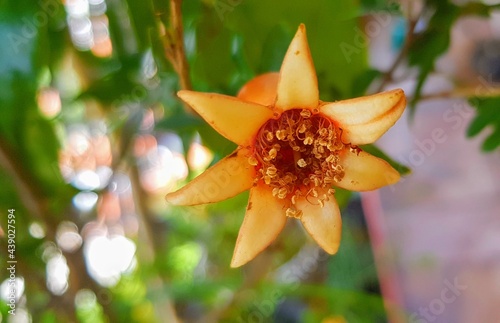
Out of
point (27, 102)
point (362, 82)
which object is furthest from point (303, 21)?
point (27, 102)

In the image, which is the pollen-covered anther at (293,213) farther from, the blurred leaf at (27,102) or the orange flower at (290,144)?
the blurred leaf at (27,102)

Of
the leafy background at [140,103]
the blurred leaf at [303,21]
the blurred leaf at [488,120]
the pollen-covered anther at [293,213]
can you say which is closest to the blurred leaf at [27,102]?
the leafy background at [140,103]

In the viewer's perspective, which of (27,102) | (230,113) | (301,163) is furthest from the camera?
(27,102)

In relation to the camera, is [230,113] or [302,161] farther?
[302,161]

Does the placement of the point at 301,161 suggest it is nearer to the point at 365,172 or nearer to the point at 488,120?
the point at 365,172

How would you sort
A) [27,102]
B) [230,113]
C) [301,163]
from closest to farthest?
1. [230,113]
2. [301,163]
3. [27,102]

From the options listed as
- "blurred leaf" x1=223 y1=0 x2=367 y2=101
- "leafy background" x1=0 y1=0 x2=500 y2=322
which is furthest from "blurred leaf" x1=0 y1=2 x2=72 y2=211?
"blurred leaf" x1=223 y1=0 x2=367 y2=101

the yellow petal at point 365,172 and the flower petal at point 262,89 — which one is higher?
the flower petal at point 262,89
